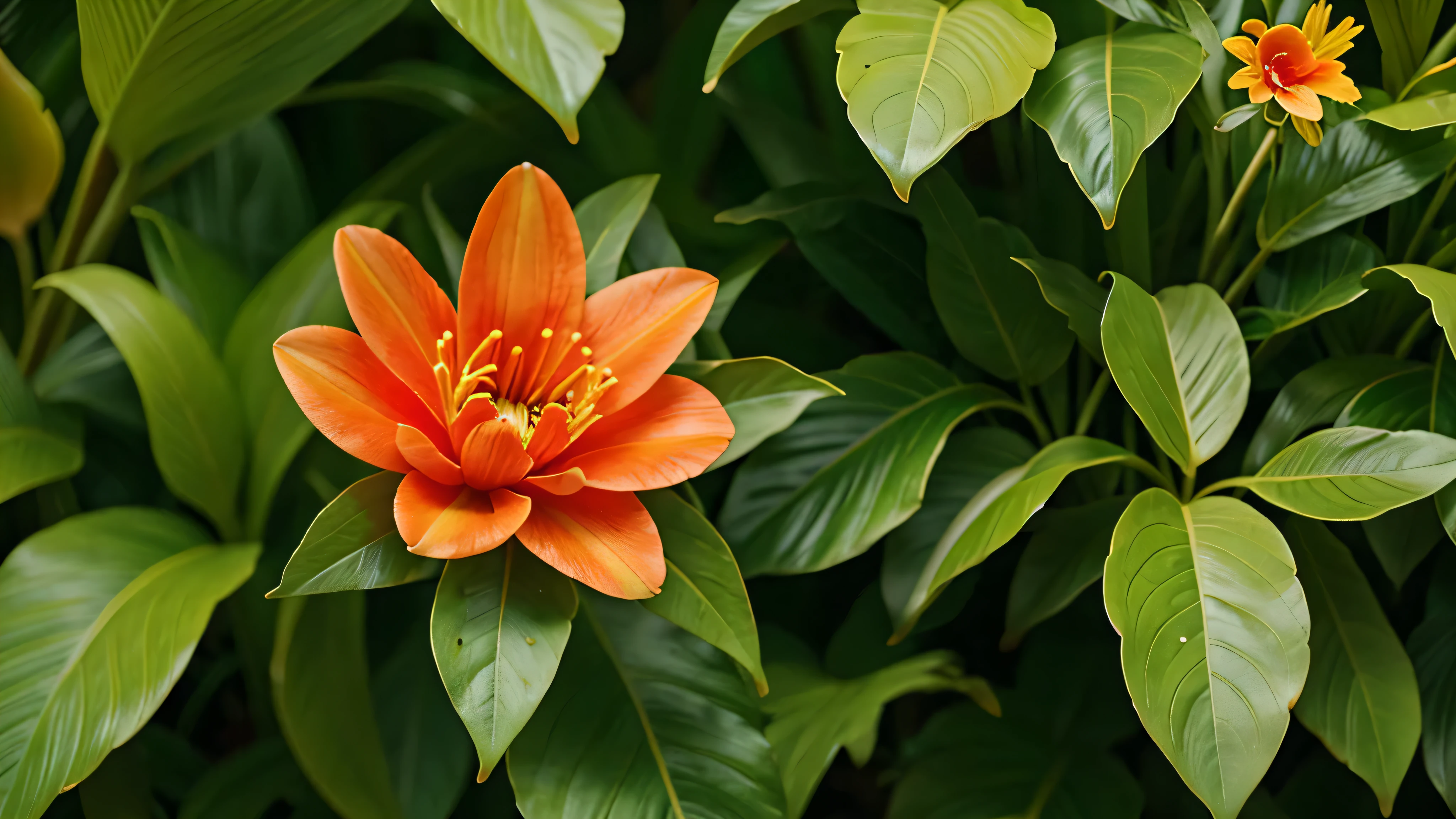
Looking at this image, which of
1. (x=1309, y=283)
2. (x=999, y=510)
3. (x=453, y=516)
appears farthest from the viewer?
(x=1309, y=283)

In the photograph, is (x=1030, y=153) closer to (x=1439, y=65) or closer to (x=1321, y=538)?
(x=1439, y=65)

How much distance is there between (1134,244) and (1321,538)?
1.07ft

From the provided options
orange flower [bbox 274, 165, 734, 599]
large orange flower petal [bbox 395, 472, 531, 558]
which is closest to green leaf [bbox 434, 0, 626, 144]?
orange flower [bbox 274, 165, 734, 599]

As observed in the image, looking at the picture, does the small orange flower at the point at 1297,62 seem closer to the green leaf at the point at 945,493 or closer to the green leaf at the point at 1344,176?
the green leaf at the point at 1344,176

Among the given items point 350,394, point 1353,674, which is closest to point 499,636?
point 350,394

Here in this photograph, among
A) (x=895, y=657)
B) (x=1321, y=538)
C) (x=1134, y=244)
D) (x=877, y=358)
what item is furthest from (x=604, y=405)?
(x=1321, y=538)

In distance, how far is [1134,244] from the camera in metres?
0.85

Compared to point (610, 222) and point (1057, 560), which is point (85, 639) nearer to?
point (610, 222)

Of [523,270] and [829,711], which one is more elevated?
[523,270]

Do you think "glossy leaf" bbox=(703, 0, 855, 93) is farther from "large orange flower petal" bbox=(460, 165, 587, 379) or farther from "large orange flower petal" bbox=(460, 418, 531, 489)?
"large orange flower petal" bbox=(460, 418, 531, 489)

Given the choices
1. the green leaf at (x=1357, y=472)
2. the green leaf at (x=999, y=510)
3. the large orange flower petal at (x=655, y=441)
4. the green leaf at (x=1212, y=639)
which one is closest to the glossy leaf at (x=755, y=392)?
the large orange flower petal at (x=655, y=441)

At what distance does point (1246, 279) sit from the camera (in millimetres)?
847

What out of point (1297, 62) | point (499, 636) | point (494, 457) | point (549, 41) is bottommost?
point (499, 636)

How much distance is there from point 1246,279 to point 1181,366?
15 centimetres
